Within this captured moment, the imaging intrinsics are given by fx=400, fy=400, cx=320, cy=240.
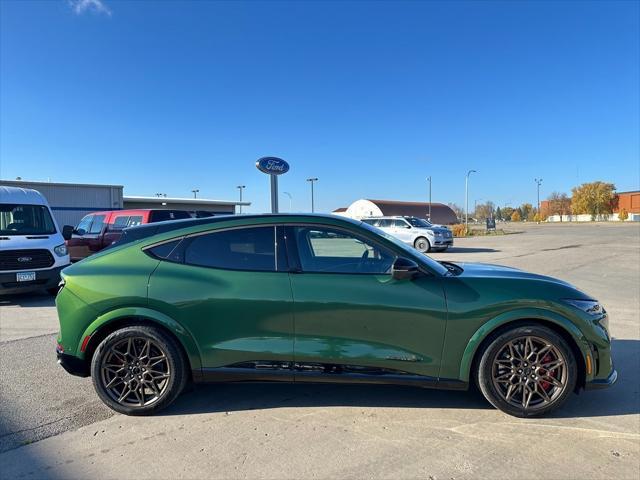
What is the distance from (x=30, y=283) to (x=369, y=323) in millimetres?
7723

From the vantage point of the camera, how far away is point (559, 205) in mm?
106688

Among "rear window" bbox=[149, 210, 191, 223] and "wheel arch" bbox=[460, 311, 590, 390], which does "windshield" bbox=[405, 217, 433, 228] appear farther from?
"wheel arch" bbox=[460, 311, 590, 390]

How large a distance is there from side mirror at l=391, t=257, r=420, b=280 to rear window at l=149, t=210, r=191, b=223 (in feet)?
29.8

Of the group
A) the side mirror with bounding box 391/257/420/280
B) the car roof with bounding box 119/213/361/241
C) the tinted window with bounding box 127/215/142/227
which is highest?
the tinted window with bounding box 127/215/142/227

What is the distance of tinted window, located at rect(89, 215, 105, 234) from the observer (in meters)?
12.2

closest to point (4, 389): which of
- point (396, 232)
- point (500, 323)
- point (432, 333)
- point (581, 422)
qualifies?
point (432, 333)

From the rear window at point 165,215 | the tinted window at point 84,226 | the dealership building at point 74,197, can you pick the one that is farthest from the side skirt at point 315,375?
the dealership building at point 74,197

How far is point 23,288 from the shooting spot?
7.87 metres

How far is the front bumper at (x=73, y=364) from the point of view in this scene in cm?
348

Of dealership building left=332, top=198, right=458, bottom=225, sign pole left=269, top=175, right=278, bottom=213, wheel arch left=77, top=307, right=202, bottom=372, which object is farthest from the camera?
dealership building left=332, top=198, right=458, bottom=225

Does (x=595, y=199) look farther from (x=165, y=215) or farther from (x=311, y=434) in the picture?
(x=311, y=434)

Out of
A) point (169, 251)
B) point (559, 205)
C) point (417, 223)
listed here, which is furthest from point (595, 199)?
point (169, 251)

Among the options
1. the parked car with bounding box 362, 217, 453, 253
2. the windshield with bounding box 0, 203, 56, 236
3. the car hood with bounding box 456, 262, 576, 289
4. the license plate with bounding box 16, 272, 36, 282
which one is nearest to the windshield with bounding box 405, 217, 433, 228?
the parked car with bounding box 362, 217, 453, 253

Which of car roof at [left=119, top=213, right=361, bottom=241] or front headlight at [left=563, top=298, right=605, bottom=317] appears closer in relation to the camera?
front headlight at [left=563, top=298, right=605, bottom=317]
